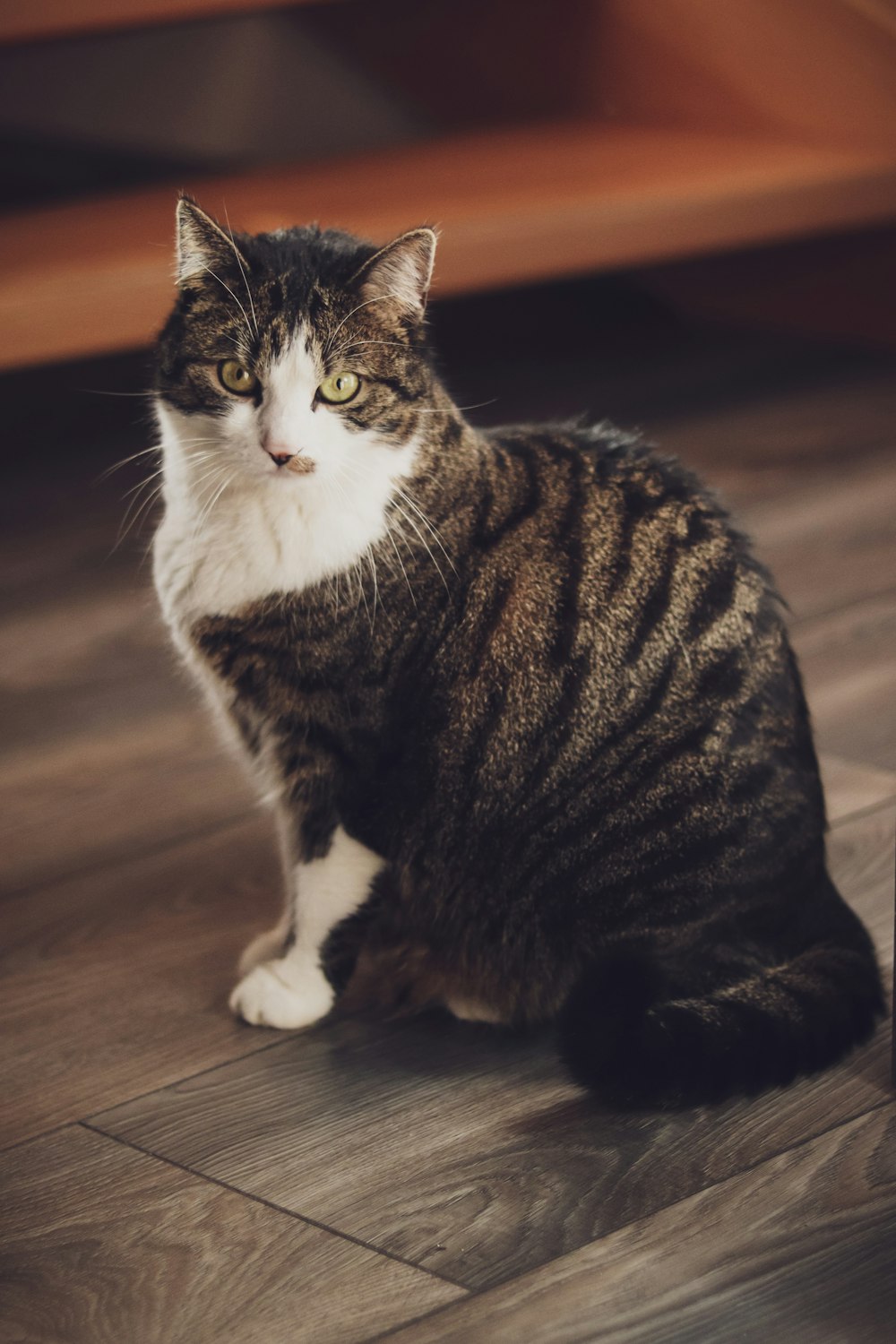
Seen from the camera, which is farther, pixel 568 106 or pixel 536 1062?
pixel 568 106

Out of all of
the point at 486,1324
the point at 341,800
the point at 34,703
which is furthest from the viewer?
the point at 34,703

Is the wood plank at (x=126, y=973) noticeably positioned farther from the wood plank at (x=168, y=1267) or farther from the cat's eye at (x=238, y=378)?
the cat's eye at (x=238, y=378)

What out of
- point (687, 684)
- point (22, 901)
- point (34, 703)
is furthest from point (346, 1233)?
point (34, 703)

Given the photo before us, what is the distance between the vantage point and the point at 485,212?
2.34 metres

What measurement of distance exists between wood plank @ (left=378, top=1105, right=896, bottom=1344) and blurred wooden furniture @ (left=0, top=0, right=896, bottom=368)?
157cm

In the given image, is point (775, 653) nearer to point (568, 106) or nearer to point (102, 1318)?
point (102, 1318)

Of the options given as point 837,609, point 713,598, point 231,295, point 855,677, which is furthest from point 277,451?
point 837,609

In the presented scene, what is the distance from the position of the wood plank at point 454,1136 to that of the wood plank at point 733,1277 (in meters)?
0.02

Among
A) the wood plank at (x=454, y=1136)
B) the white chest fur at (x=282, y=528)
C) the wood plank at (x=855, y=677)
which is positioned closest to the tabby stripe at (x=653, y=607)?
the white chest fur at (x=282, y=528)

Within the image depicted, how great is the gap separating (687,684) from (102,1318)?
1.95 ft

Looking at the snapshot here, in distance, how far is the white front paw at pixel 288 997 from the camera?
1.22 metres

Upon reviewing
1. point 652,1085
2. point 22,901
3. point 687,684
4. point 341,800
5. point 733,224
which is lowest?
point 22,901

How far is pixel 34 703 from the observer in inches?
72.7

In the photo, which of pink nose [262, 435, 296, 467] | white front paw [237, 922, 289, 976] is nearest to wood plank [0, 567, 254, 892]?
white front paw [237, 922, 289, 976]
